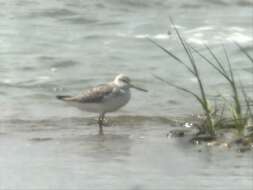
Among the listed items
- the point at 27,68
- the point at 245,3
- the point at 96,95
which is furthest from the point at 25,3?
the point at 96,95

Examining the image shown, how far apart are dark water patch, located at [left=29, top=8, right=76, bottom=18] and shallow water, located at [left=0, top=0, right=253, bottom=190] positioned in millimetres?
16

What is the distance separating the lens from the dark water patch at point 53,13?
1722 centimetres

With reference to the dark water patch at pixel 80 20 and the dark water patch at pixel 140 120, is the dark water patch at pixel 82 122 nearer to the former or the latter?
the dark water patch at pixel 140 120

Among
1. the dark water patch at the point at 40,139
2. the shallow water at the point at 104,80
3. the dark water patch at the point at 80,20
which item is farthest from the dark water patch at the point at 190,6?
the dark water patch at the point at 40,139

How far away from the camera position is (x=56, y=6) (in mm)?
17812

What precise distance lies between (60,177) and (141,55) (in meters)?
7.41

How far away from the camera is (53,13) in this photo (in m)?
17.4

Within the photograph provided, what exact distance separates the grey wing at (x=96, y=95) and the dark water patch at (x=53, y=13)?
20.0 feet

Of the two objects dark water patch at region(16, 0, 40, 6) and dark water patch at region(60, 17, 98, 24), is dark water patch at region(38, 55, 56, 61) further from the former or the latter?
dark water patch at region(16, 0, 40, 6)

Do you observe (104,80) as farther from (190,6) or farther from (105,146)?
(190,6)

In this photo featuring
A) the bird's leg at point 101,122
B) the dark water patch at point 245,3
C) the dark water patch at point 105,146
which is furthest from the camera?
the dark water patch at point 245,3

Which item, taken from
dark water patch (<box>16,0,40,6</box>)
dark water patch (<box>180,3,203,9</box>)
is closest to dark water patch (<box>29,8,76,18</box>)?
dark water patch (<box>16,0,40,6</box>)

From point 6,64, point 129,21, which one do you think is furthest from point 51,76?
point 129,21

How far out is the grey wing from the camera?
11.1m
